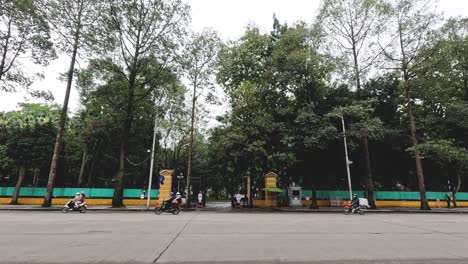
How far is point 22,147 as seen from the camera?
961 inches

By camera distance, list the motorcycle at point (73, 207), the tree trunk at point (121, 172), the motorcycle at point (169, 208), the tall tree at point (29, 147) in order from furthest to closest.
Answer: the tall tree at point (29, 147) → the tree trunk at point (121, 172) → the motorcycle at point (73, 207) → the motorcycle at point (169, 208)

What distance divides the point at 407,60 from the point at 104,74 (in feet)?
84.1

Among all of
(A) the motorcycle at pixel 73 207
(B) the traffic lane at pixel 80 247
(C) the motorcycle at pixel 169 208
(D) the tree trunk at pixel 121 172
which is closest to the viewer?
(B) the traffic lane at pixel 80 247

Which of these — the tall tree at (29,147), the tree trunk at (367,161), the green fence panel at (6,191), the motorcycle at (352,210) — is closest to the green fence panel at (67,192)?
the green fence panel at (6,191)

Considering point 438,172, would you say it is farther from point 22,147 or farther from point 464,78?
point 22,147

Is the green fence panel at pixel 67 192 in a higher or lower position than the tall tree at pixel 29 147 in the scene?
lower

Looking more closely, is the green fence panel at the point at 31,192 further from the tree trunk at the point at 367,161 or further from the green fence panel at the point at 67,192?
the tree trunk at the point at 367,161

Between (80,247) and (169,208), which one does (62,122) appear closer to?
(169,208)

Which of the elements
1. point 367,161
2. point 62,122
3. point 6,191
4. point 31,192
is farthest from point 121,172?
point 367,161

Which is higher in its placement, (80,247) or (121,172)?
(121,172)

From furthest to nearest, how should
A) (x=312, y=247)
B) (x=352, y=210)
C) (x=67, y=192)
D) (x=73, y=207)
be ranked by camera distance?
(x=67, y=192) → (x=352, y=210) → (x=73, y=207) → (x=312, y=247)

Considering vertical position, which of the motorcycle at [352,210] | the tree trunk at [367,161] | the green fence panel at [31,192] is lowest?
the motorcycle at [352,210]

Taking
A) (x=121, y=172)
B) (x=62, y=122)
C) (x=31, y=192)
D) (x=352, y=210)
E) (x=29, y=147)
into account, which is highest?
(x=62, y=122)

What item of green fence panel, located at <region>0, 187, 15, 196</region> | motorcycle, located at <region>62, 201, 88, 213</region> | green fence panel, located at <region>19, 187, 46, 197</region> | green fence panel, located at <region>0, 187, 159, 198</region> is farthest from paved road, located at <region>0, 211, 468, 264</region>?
green fence panel, located at <region>0, 187, 15, 196</region>
